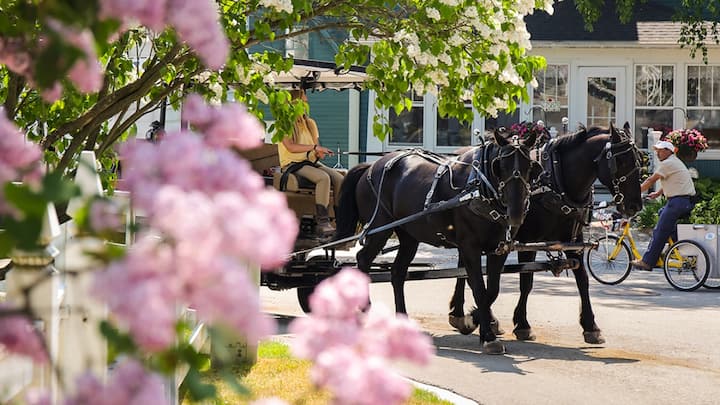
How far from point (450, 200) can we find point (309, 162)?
2.39m

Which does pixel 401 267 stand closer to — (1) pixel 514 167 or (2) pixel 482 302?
(2) pixel 482 302

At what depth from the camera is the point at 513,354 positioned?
33.7 feet

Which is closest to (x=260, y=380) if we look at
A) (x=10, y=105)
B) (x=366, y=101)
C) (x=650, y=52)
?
(x=10, y=105)

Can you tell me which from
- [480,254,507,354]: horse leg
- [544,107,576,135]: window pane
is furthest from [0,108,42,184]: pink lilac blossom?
[544,107,576,135]: window pane

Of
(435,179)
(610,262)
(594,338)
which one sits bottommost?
(594,338)

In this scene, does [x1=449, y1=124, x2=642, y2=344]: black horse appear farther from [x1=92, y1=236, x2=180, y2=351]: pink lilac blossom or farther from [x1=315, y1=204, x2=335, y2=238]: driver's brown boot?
[x1=92, y1=236, x2=180, y2=351]: pink lilac blossom

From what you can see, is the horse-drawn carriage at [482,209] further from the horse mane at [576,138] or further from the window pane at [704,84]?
the window pane at [704,84]

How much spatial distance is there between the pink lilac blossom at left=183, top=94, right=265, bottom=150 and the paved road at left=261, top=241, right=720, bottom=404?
178 inches

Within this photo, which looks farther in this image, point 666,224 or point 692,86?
point 692,86

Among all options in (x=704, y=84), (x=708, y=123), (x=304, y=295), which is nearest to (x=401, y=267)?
(x=304, y=295)

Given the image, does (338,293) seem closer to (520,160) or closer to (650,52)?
(520,160)

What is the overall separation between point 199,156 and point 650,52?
89.9 ft

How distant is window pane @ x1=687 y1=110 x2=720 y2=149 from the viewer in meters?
28.2

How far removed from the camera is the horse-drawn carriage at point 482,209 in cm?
1022
